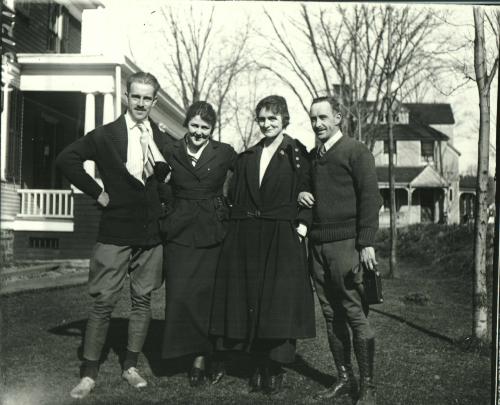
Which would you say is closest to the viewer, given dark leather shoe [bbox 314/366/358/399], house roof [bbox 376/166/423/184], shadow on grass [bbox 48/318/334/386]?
dark leather shoe [bbox 314/366/358/399]

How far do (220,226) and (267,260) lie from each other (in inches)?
17.1

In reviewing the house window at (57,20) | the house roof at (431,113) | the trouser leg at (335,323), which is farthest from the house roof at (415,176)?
the house window at (57,20)

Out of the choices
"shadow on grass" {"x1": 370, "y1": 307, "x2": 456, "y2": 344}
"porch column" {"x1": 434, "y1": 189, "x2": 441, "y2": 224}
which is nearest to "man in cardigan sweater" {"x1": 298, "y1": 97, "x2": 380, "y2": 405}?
"shadow on grass" {"x1": 370, "y1": 307, "x2": 456, "y2": 344}

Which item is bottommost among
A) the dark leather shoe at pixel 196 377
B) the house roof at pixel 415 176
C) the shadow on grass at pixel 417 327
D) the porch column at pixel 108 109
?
the dark leather shoe at pixel 196 377

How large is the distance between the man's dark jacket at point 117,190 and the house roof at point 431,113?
9.48ft

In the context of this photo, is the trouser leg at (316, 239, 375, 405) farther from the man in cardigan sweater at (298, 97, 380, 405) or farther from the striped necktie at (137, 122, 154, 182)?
the striped necktie at (137, 122, 154, 182)

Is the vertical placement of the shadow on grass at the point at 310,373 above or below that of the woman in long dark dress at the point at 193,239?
below

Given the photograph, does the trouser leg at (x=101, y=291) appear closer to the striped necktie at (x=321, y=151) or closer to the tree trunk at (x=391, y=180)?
the striped necktie at (x=321, y=151)

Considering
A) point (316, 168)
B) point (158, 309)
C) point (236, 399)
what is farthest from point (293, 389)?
point (158, 309)

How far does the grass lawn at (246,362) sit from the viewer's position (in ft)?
11.1

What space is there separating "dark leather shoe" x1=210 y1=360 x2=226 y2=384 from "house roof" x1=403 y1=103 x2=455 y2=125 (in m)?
2.98

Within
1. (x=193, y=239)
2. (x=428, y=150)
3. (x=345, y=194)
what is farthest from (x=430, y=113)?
(x=193, y=239)

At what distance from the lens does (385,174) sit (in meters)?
5.69

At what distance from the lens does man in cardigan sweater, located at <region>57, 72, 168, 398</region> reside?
345 cm
